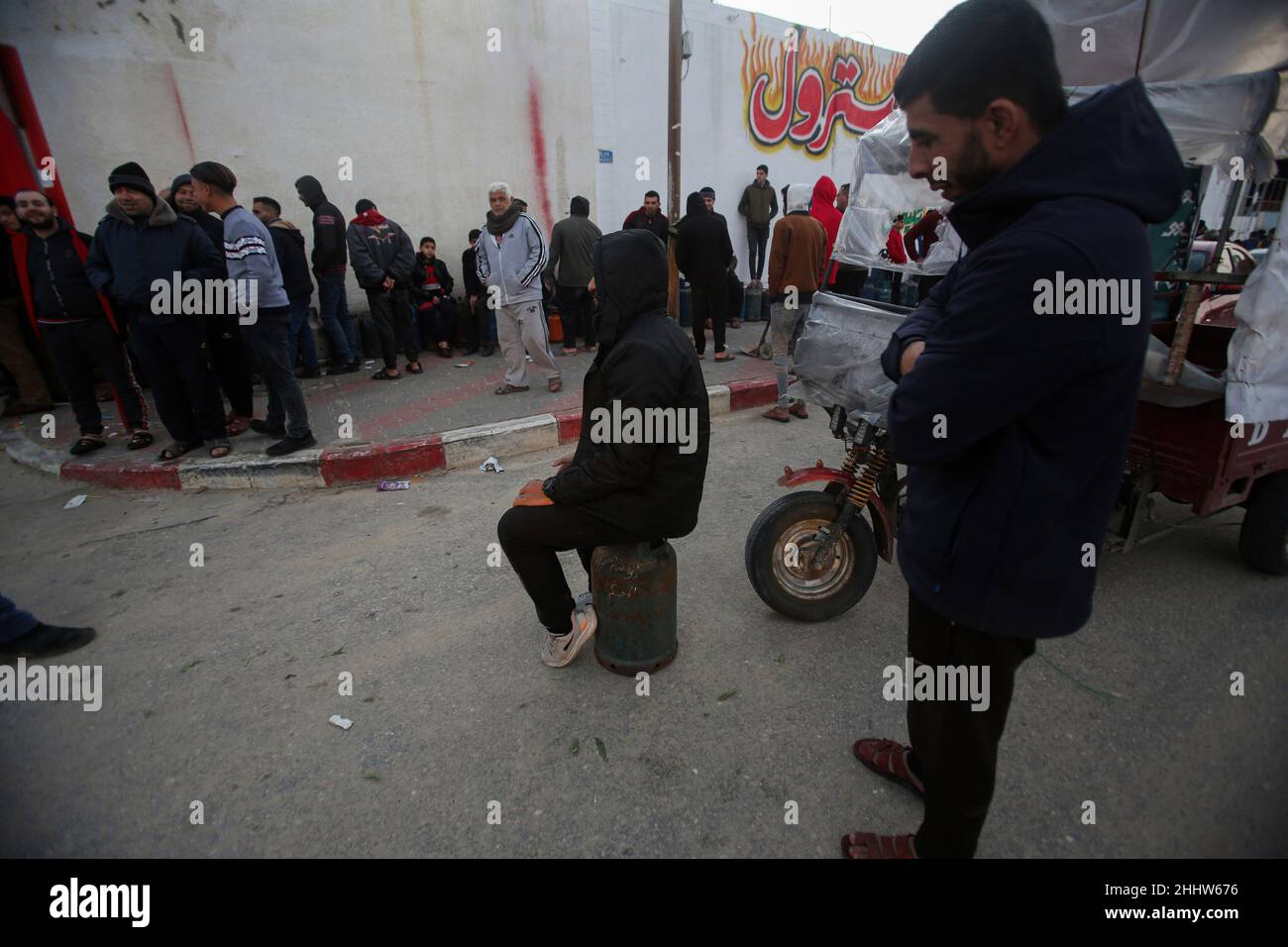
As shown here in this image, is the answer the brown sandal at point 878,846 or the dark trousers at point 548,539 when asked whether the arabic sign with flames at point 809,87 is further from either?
the brown sandal at point 878,846

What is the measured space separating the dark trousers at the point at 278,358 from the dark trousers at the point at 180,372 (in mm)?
389

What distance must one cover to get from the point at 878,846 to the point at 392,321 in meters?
7.69

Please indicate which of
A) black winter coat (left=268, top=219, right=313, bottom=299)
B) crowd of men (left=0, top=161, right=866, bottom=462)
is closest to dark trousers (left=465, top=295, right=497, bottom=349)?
crowd of men (left=0, top=161, right=866, bottom=462)

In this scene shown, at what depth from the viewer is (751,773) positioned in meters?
2.30

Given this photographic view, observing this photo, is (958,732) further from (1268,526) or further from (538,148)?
(538,148)

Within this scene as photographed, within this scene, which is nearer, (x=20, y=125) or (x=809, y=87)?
(x=20, y=125)

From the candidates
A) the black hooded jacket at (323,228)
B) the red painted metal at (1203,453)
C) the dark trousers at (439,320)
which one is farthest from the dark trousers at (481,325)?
the red painted metal at (1203,453)

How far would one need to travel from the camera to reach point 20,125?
252 inches

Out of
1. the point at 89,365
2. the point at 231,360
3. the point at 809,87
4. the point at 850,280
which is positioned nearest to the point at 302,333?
the point at 231,360

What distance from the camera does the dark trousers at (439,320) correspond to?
8.62 metres

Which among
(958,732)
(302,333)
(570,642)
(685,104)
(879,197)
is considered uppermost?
(685,104)

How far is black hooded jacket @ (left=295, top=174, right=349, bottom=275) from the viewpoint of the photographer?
7.12 metres

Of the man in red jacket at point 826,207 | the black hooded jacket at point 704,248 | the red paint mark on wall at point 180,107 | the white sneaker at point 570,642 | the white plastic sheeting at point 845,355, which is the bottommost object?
the white sneaker at point 570,642

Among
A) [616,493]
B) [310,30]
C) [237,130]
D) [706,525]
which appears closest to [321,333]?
[237,130]
